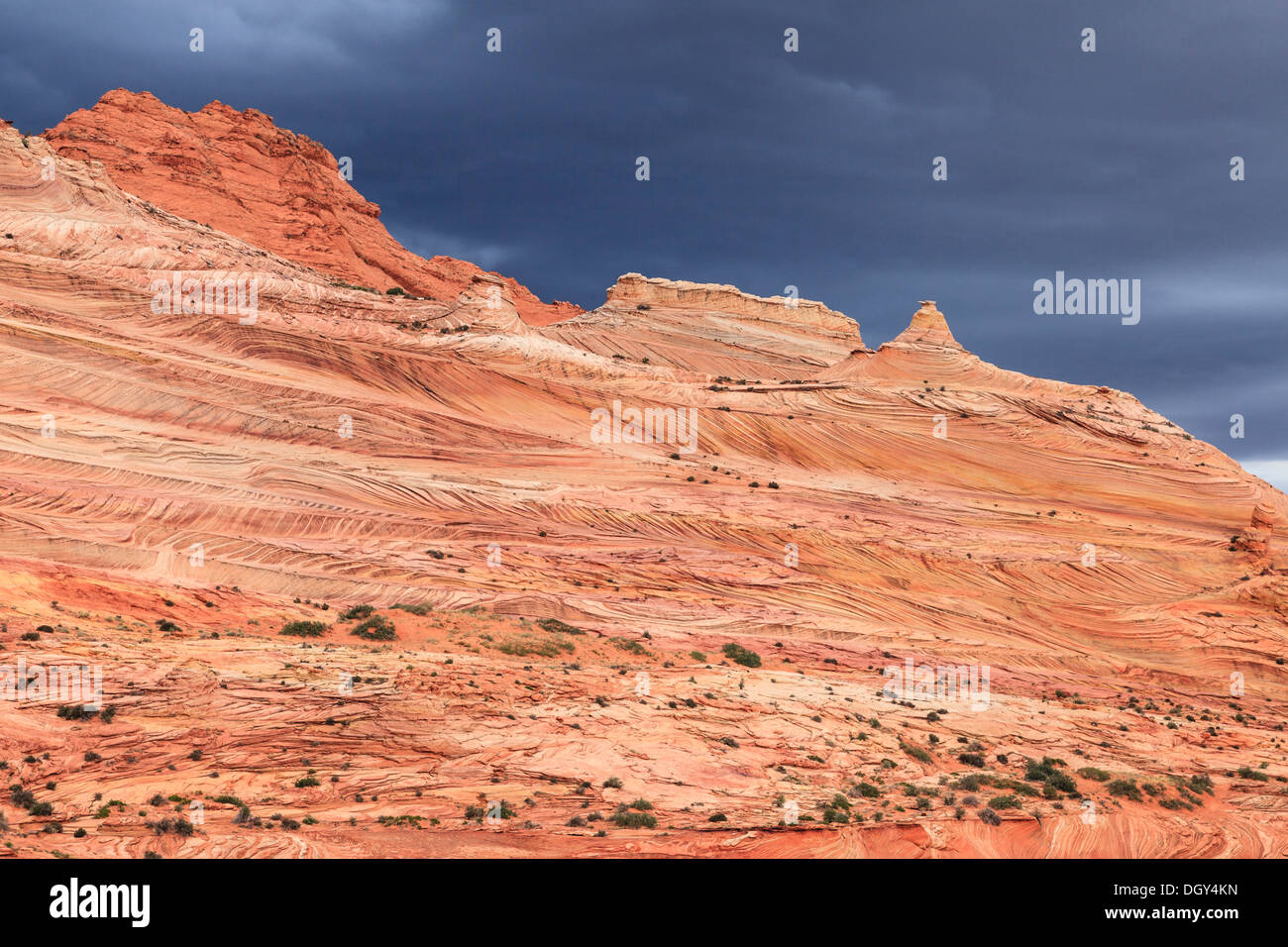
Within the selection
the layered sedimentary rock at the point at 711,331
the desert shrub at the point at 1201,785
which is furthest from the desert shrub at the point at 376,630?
the layered sedimentary rock at the point at 711,331

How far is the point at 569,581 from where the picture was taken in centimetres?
3312

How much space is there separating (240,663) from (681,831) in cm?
1029

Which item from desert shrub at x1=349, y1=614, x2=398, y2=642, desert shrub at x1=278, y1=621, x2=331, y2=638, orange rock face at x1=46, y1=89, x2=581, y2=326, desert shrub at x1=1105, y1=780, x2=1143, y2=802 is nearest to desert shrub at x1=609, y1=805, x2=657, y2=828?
desert shrub at x1=1105, y1=780, x2=1143, y2=802

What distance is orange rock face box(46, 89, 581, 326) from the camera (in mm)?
77000

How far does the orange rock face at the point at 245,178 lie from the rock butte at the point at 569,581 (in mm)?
27387

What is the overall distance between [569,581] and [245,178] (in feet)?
218

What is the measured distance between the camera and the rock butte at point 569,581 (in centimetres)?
1650

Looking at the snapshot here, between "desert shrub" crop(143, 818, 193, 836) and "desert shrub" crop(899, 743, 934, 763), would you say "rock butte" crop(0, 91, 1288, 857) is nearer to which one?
"desert shrub" crop(899, 743, 934, 763)

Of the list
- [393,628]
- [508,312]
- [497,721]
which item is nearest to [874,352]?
[508,312]

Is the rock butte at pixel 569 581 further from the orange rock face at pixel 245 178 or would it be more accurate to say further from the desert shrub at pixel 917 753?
the orange rock face at pixel 245 178

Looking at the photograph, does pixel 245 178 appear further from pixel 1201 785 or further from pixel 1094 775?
pixel 1201 785

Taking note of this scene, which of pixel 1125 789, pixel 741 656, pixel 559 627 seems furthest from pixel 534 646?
pixel 1125 789

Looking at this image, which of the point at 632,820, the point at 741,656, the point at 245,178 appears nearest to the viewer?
the point at 632,820
